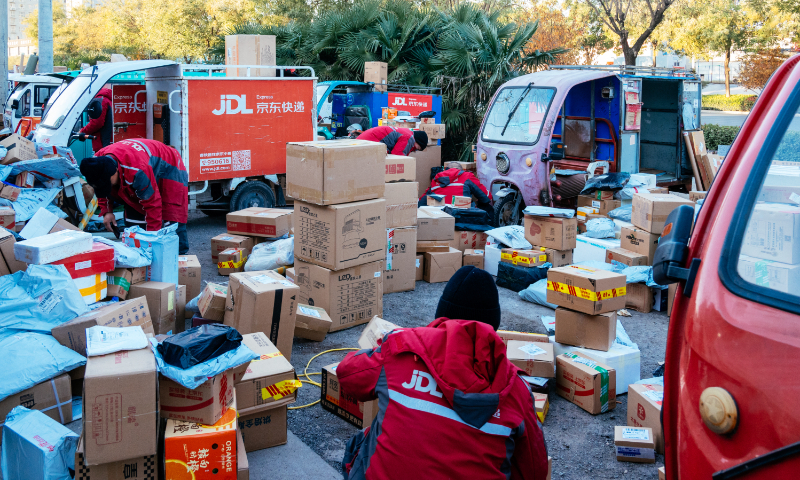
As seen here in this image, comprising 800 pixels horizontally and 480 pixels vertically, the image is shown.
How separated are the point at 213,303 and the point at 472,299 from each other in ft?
9.86

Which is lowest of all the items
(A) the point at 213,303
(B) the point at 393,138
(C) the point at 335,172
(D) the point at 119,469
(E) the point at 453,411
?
(D) the point at 119,469

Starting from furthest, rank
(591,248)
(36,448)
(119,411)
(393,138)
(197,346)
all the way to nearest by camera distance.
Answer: (393,138), (591,248), (197,346), (36,448), (119,411)

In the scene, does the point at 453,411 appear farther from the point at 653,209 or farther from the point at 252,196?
the point at 252,196

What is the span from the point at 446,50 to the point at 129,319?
485 inches

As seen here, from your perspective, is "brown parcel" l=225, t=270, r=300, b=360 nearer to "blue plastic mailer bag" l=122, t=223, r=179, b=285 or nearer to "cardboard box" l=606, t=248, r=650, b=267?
"blue plastic mailer bag" l=122, t=223, r=179, b=285

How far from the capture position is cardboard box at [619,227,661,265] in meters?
6.79

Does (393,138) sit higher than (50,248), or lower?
higher

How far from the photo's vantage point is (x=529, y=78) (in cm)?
934

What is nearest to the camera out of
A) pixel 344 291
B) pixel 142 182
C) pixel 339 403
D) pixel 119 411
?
pixel 119 411

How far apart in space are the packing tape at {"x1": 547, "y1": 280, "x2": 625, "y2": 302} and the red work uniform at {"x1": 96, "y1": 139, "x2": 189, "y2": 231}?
3715mm

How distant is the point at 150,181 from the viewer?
20.4 ft

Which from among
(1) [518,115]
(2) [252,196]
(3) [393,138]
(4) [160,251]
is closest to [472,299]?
(4) [160,251]

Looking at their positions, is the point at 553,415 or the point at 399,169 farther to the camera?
the point at 399,169

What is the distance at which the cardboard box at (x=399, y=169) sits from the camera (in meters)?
7.06
